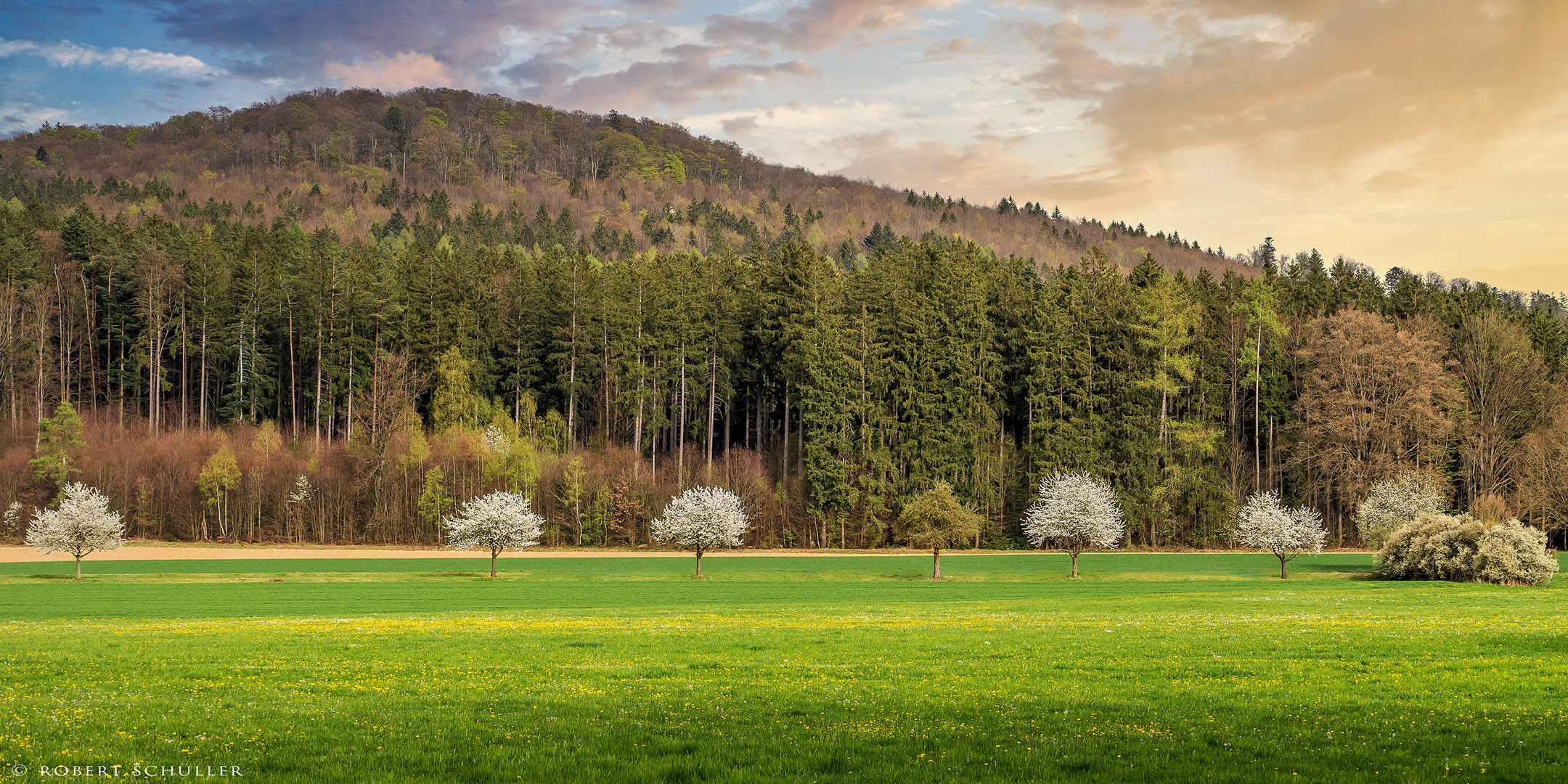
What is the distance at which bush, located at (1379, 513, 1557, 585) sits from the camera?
142ft

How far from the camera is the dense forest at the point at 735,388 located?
3022 inches

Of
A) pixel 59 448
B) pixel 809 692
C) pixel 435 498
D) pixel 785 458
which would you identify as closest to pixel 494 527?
pixel 435 498

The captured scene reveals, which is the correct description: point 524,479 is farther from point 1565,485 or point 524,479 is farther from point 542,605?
point 1565,485

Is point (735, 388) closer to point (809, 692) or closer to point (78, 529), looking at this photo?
point (78, 529)

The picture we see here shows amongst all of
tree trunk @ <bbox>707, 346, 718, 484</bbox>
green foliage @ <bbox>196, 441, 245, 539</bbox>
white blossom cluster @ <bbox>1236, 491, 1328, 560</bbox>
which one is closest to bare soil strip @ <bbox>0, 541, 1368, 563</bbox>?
green foliage @ <bbox>196, 441, 245, 539</bbox>

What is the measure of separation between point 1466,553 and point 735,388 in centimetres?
5818

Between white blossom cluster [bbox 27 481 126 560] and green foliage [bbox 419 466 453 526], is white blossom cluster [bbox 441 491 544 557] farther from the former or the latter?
white blossom cluster [bbox 27 481 126 560]

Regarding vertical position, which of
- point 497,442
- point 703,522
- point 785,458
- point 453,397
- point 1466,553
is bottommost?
point 1466,553

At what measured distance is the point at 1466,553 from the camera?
4544 centimetres

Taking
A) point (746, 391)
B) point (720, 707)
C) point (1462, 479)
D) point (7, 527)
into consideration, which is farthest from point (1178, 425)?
point (7, 527)

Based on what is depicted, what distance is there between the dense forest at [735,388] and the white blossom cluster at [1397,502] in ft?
14.8

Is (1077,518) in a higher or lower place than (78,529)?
higher

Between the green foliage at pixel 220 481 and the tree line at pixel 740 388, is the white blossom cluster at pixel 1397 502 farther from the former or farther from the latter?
the green foliage at pixel 220 481

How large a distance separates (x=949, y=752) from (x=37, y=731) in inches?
423
